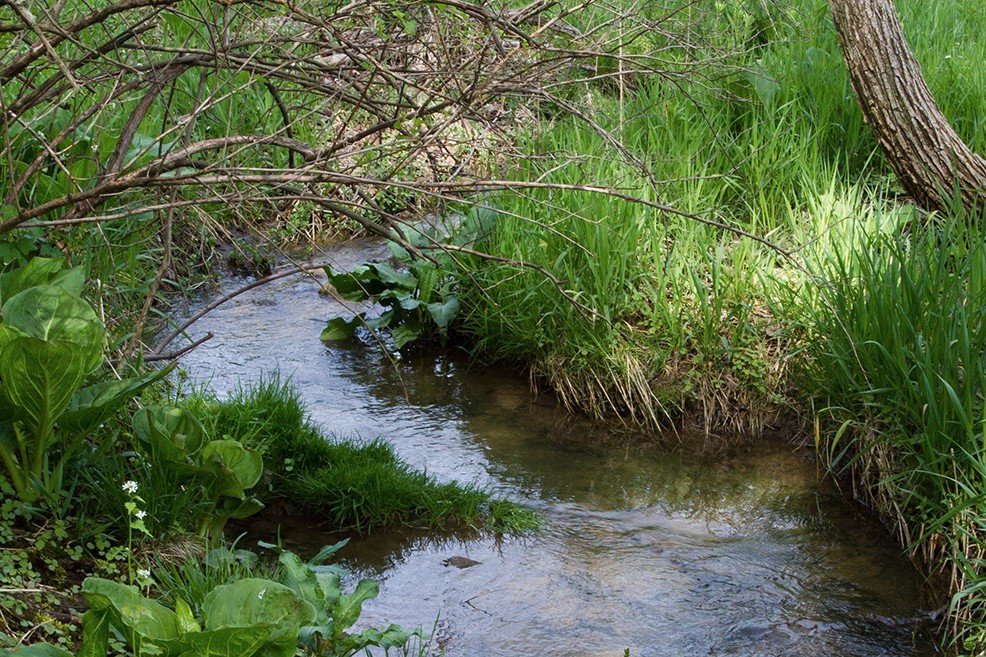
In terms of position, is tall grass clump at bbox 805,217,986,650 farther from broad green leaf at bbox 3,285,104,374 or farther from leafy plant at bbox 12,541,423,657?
broad green leaf at bbox 3,285,104,374

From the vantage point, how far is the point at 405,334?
207 inches

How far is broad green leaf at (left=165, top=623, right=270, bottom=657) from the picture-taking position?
2213 mm

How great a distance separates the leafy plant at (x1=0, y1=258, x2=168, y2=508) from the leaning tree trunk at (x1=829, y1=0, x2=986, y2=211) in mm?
3817

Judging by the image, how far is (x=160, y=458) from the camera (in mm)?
3076

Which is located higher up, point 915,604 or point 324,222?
point 324,222

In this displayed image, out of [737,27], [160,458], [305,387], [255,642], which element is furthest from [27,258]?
[737,27]

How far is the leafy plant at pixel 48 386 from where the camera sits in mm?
2713

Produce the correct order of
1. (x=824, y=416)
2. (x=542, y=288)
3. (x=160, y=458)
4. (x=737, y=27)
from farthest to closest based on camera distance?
(x=737, y=27), (x=542, y=288), (x=824, y=416), (x=160, y=458)

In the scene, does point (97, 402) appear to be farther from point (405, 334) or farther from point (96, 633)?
point (405, 334)

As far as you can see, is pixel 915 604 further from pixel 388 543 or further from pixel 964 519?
pixel 388 543

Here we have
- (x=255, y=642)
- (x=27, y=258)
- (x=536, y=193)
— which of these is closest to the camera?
(x=255, y=642)

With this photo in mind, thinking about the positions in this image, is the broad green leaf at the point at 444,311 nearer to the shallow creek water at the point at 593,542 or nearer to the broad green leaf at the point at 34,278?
the shallow creek water at the point at 593,542

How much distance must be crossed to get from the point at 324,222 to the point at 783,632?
4474 mm

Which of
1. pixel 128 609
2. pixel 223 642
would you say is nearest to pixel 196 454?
pixel 128 609
